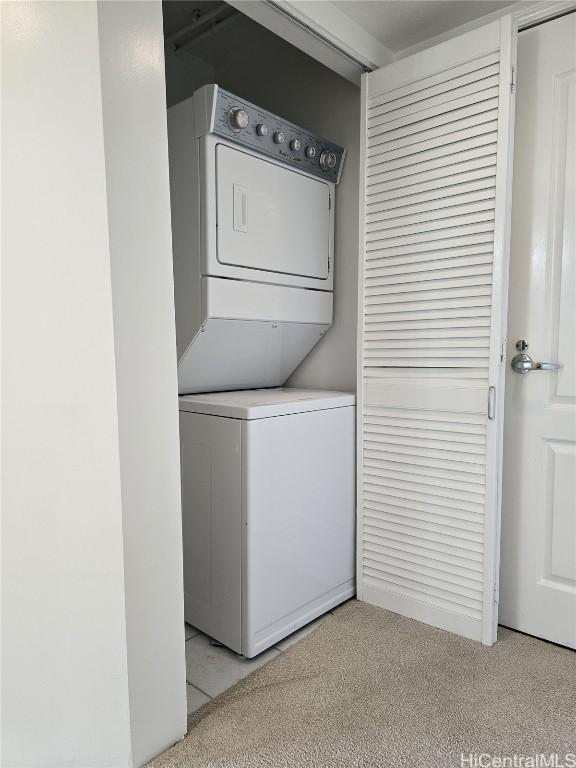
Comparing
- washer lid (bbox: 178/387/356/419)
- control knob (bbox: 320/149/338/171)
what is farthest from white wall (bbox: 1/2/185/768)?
control knob (bbox: 320/149/338/171)

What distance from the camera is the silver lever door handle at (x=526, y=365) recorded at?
1.93 meters

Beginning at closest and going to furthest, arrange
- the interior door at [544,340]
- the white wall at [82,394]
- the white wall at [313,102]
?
the white wall at [82,394] < the interior door at [544,340] < the white wall at [313,102]

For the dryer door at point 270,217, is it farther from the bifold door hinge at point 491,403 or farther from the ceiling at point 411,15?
the bifold door hinge at point 491,403

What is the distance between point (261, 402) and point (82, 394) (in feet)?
2.69

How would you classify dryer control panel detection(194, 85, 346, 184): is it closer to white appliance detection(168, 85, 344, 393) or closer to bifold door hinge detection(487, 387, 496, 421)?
white appliance detection(168, 85, 344, 393)

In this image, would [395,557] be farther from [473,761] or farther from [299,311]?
[299,311]

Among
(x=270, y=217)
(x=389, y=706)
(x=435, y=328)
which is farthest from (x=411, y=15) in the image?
(x=389, y=706)

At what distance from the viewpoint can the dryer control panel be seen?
1937mm

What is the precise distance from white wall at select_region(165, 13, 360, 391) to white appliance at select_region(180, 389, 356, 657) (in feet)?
1.18

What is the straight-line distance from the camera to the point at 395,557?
87.1 inches

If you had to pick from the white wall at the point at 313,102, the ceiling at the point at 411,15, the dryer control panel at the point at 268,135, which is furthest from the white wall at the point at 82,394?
the white wall at the point at 313,102

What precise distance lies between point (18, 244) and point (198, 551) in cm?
134

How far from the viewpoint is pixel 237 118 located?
77.3 inches

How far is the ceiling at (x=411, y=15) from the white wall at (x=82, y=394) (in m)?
0.98
